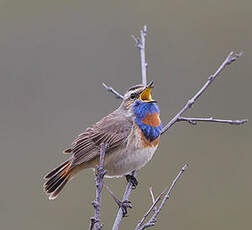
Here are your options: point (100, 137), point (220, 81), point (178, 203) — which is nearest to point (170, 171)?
point (178, 203)

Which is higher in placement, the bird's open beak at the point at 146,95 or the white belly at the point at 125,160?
the bird's open beak at the point at 146,95

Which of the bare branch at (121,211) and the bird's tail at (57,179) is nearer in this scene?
the bare branch at (121,211)

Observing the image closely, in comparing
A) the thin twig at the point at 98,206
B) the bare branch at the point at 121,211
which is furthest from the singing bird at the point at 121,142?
the thin twig at the point at 98,206

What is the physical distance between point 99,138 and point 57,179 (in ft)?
1.41

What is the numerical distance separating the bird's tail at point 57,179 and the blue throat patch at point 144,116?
59 centimetres

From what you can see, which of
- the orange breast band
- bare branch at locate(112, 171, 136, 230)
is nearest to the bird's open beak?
the orange breast band

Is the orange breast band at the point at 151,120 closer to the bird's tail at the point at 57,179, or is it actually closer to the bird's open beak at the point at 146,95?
the bird's open beak at the point at 146,95

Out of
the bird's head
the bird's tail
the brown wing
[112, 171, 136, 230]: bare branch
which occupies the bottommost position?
[112, 171, 136, 230]: bare branch

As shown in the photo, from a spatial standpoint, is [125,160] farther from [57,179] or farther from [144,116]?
[57,179]

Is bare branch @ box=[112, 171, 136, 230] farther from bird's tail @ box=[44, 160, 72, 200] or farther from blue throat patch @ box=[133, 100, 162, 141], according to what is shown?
bird's tail @ box=[44, 160, 72, 200]

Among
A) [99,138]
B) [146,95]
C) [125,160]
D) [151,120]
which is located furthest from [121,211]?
[146,95]

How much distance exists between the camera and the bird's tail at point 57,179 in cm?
572

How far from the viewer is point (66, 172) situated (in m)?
5.70

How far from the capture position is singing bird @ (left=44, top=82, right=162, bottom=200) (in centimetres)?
562
